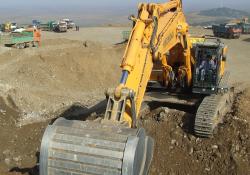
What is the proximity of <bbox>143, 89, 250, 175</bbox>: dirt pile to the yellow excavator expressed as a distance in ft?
1.31

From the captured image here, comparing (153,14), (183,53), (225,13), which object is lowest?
(225,13)

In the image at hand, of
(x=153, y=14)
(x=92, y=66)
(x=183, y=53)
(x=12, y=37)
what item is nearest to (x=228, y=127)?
(x=183, y=53)

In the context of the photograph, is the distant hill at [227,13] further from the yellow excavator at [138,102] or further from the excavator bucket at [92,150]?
the excavator bucket at [92,150]

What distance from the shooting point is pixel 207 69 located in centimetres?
1321

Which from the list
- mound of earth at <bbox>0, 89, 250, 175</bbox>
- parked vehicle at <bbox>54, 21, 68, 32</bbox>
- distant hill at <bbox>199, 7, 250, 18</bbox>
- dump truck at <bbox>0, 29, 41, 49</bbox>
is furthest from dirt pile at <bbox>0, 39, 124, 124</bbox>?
distant hill at <bbox>199, 7, 250, 18</bbox>

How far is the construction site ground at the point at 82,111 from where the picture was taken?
11.2m

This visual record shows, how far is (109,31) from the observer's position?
50.0 meters

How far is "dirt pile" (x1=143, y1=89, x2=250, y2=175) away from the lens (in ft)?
36.1

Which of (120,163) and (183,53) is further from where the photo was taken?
(183,53)

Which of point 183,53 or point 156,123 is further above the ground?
point 183,53

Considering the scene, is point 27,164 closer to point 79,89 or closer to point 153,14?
point 153,14

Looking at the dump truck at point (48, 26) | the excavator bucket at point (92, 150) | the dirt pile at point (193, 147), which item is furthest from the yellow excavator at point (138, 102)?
the dump truck at point (48, 26)

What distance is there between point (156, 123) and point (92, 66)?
1360 cm

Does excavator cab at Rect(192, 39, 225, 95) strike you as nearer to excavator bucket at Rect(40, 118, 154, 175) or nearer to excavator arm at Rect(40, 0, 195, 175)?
excavator arm at Rect(40, 0, 195, 175)
